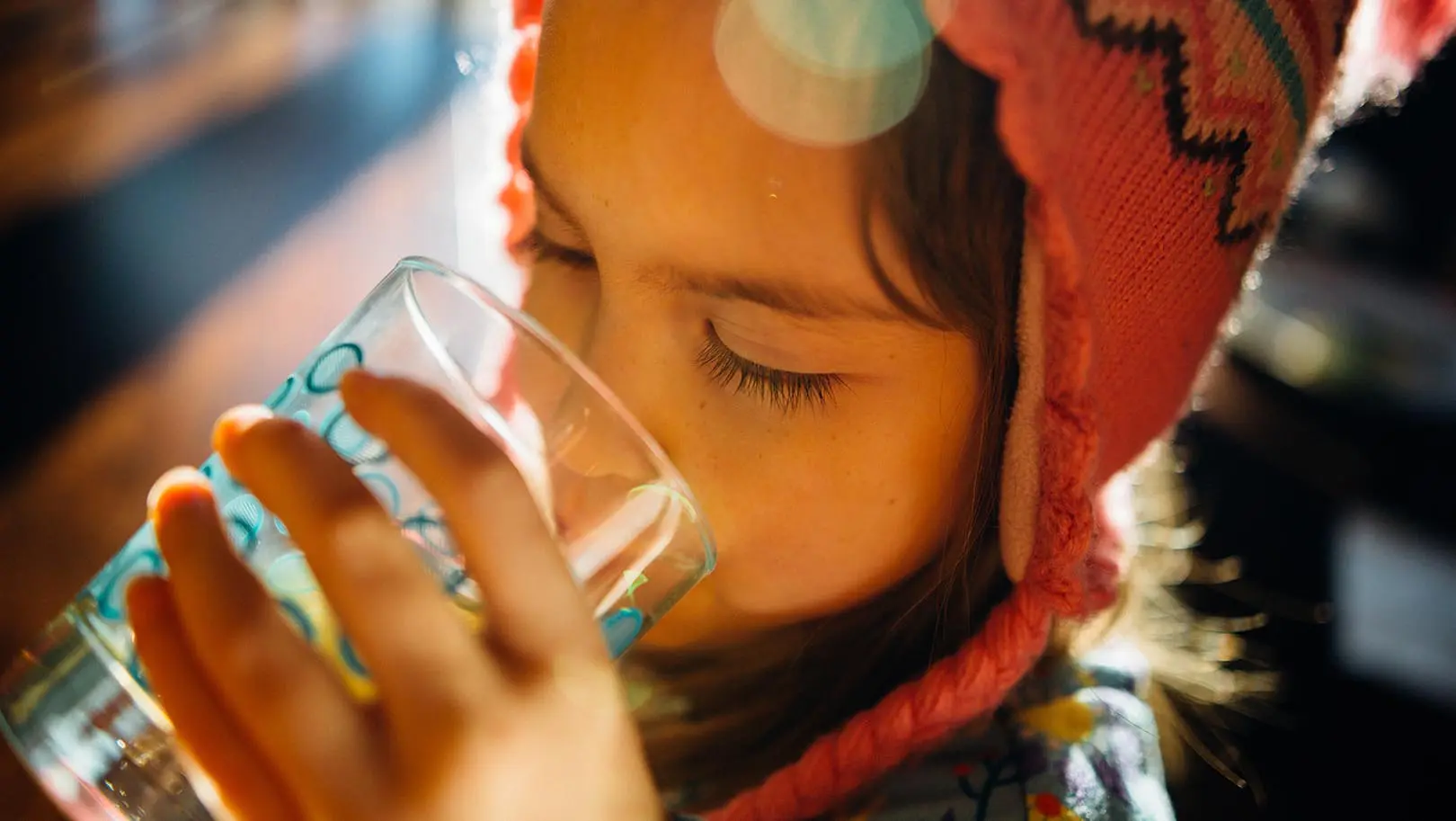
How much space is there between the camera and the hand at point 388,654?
11.9 inches

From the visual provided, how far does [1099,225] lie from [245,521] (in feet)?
1.20

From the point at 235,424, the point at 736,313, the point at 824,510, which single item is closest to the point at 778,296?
the point at 736,313

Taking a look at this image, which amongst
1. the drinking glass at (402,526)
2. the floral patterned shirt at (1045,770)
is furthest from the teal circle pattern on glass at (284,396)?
the floral patterned shirt at (1045,770)

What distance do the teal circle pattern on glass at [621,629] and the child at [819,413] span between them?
0.05 m

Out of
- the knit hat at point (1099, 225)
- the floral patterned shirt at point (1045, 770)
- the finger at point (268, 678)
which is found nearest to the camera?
the finger at point (268, 678)

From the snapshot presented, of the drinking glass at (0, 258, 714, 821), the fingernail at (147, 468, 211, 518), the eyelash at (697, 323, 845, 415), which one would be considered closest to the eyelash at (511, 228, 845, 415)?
the eyelash at (697, 323, 845, 415)

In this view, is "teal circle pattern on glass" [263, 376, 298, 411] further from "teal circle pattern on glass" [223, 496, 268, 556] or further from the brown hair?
the brown hair

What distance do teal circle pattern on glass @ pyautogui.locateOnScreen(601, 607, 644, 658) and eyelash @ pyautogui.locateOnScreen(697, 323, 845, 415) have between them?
0.14 m

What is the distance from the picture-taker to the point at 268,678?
302mm

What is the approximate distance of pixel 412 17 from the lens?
1.93m

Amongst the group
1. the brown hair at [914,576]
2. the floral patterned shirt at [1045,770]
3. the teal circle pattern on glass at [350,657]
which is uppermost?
the teal circle pattern on glass at [350,657]

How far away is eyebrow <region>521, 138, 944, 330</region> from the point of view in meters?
0.47

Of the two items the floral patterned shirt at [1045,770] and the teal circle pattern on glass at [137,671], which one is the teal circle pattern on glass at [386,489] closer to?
the teal circle pattern on glass at [137,671]

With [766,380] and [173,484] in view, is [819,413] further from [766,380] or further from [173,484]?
[173,484]
